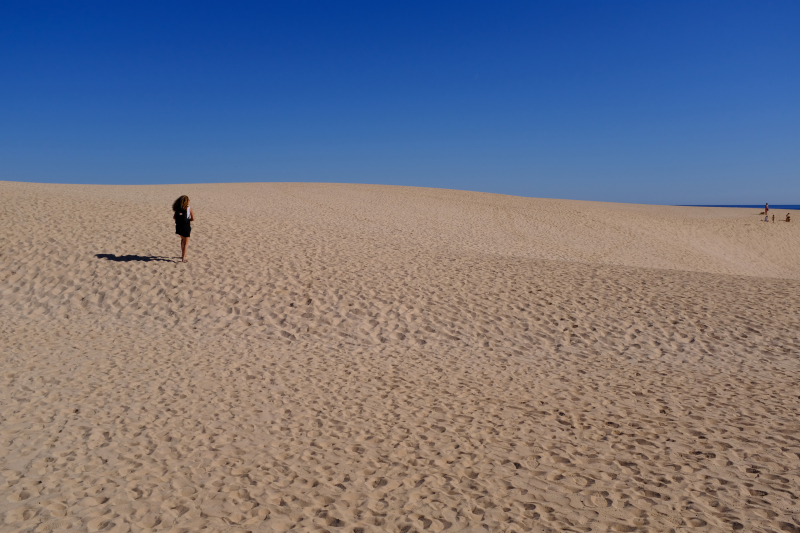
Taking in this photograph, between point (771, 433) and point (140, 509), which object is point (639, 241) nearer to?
point (771, 433)

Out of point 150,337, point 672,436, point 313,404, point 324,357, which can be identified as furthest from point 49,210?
Result: point 672,436

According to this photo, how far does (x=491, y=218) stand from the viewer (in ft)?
97.5

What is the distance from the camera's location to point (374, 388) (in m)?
7.27

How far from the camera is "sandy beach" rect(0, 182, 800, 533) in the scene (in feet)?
14.2

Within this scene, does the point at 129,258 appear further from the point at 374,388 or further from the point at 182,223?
the point at 374,388

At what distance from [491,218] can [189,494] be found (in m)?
26.8

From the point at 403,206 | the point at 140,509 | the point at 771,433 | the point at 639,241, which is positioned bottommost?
the point at 140,509

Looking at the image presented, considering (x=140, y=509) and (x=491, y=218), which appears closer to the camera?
(x=140, y=509)

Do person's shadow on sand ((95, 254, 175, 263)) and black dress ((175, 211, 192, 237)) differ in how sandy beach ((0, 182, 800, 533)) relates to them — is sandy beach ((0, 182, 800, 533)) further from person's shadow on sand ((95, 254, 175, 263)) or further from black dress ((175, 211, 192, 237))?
black dress ((175, 211, 192, 237))

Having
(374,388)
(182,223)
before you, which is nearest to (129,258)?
(182,223)

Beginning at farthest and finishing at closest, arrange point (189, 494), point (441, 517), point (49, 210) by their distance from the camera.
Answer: point (49, 210) < point (189, 494) < point (441, 517)

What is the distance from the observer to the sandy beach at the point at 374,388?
14.2 feet

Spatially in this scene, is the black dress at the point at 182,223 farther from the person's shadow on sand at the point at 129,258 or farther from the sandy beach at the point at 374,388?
A: the person's shadow on sand at the point at 129,258

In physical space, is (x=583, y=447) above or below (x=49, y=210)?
below
